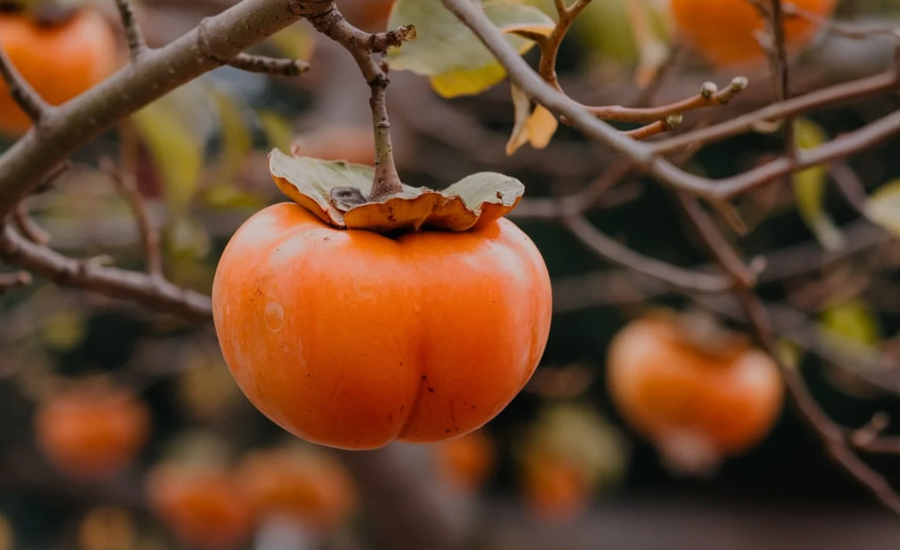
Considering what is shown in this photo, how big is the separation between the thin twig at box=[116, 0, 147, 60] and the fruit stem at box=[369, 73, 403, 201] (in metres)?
0.11

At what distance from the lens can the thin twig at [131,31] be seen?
13.2 inches

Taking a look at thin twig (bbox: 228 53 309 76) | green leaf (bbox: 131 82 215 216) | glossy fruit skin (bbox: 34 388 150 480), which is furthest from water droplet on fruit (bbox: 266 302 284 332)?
glossy fruit skin (bbox: 34 388 150 480)

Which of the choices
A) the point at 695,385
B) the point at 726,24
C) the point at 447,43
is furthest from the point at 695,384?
the point at 447,43

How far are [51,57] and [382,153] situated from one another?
510 mm

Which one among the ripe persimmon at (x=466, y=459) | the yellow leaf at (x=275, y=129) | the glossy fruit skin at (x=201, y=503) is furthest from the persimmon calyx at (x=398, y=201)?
the glossy fruit skin at (x=201, y=503)

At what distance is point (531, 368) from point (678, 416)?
2.96ft

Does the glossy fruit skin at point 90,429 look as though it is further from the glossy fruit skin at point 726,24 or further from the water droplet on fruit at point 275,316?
the water droplet on fruit at point 275,316

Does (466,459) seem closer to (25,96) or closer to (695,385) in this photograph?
(695,385)

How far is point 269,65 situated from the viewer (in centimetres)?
36

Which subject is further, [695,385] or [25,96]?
[695,385]

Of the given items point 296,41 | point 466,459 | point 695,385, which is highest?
point 296,41

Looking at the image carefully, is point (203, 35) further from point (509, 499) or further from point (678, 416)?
point (509, 499)

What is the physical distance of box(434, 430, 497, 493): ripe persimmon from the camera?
65.8 inches

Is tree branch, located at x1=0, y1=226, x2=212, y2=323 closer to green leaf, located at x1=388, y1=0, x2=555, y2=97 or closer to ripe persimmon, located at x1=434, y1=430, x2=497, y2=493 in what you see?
green leaf, located at x1=388, y1=0, x2=555, y2=97
